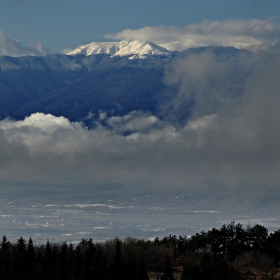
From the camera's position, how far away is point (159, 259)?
389 feet

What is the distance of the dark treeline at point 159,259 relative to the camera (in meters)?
104

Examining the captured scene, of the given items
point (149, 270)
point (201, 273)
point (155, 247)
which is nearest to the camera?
point (201, 273)

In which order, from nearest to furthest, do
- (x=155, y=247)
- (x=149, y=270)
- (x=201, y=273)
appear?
1. (x=201, y=273)
2. (x=149, y=270)
3. (x=155, y=247)

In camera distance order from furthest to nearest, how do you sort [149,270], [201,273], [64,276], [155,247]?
[155,247] → [149,270] → [64,276] → [201,273]

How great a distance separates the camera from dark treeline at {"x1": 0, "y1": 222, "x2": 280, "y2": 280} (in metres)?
104

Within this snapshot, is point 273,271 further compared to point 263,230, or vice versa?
→ point 263,230

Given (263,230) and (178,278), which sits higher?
(263,230)

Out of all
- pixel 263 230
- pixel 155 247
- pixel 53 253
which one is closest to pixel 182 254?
pixel 155 247

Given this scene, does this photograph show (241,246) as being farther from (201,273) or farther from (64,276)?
(64,276)

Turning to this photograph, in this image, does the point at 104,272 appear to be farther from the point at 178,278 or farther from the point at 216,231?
the point at 216,231

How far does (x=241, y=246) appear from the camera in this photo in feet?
421

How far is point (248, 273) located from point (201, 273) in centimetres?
1279

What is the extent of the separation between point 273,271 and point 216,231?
17.7 metres

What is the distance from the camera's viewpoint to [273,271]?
375 ft
